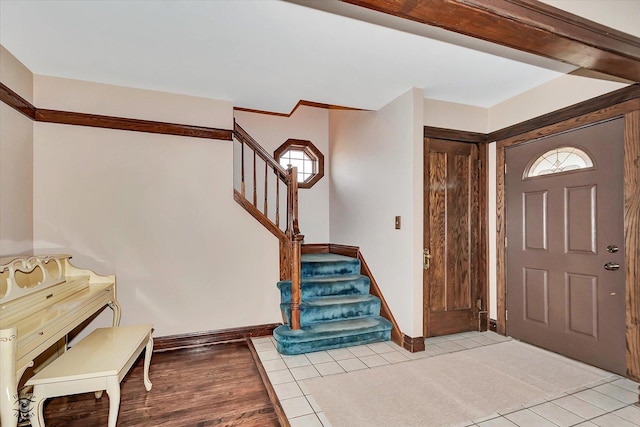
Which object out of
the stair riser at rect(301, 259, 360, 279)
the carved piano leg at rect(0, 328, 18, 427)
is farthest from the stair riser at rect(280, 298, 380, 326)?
the carved piano leg at rect(0, 328, 18, 427)

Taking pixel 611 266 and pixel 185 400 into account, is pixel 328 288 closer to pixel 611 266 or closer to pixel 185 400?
pixel 185 400

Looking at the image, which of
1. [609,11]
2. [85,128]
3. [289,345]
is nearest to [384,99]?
[609,11]

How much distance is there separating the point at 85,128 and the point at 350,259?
321 centimetres

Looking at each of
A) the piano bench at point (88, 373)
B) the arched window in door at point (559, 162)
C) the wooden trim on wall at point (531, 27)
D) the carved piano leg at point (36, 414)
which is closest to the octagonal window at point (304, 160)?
the arched window in door at point (559, 162)

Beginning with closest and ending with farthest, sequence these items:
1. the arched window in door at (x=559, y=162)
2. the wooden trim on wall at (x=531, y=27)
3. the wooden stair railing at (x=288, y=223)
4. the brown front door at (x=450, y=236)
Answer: the wooden trim on wall at (x=531, y=27) → the arched window in door at (x=559, y=162) → the wooden stair railing at (x=288, y=223) → the brown front door at (x=450, y=236)

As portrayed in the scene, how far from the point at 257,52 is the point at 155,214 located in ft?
6.19

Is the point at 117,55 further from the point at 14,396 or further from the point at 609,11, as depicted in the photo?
the point at 609,11

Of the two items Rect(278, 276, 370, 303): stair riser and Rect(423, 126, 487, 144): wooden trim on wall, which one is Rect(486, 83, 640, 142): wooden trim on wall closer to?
Rect(423, 126, 487, 144): wooden trim on wall

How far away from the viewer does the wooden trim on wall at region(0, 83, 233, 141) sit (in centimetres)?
260

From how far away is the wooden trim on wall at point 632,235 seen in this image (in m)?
2.49

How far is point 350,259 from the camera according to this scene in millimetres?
4223

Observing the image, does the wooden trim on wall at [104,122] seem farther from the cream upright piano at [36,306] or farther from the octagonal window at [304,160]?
the octagonal window at [304,160]

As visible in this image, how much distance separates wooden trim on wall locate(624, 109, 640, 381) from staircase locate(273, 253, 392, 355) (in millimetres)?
1967

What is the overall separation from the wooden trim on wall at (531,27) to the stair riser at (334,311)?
2.82 m
